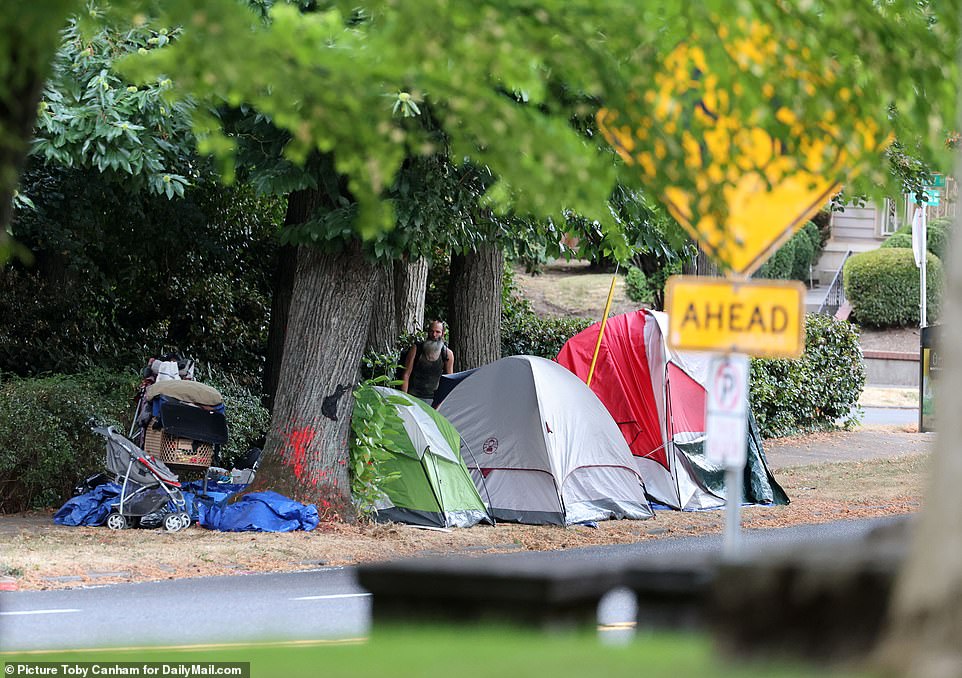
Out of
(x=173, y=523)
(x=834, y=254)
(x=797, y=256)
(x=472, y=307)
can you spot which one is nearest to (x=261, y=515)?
(x=173, y=523)

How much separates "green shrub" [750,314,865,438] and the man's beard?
7.66 meters

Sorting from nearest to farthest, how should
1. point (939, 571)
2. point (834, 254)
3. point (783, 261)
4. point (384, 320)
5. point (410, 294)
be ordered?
point (939, 571), point (384, 320), point (410, 294), point (783, 261), point (834, 254)

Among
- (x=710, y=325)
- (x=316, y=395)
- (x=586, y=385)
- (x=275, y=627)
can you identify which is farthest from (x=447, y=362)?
(x=710, y=325)

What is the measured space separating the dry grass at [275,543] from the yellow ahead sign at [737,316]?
6.13 m

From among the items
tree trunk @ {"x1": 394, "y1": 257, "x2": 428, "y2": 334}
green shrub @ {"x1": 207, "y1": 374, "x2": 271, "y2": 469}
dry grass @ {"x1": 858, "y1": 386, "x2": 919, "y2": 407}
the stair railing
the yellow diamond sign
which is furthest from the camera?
the stair railing

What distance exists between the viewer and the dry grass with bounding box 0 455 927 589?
1148 centimetres

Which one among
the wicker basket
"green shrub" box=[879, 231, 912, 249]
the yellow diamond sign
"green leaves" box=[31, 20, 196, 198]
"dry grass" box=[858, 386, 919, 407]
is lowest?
"dry grass" box=[858, 386, 919, 407]

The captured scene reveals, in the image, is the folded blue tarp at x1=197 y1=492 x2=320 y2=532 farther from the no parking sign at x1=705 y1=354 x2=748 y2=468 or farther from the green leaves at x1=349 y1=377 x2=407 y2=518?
the no parking sign at x1=705 y1=354 x2=748 y2=468

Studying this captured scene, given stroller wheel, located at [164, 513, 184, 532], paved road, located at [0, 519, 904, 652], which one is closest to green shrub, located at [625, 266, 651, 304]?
stroller wheel, located at [164, 513, 184, 532]

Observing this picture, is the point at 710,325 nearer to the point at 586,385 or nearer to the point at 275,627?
the point at 275,627

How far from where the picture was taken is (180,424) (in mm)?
13938

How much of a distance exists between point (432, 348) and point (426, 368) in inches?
11.1

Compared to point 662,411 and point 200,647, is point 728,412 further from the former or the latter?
point 662,411

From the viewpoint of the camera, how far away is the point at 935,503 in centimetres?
388
